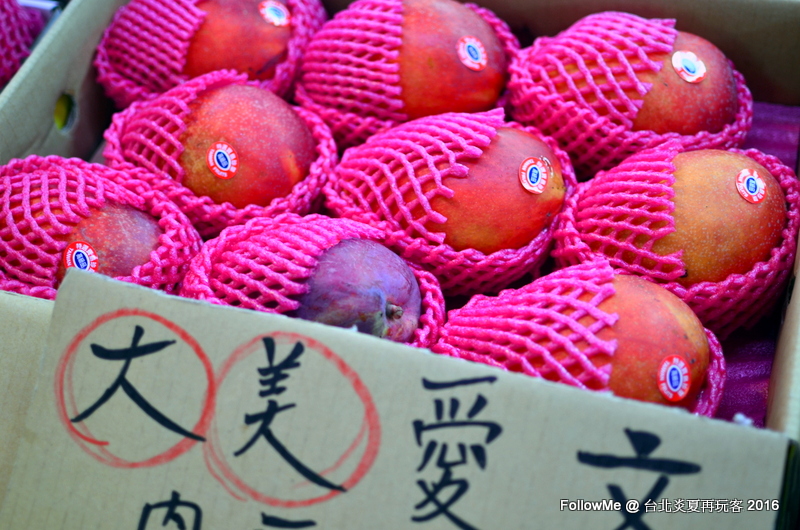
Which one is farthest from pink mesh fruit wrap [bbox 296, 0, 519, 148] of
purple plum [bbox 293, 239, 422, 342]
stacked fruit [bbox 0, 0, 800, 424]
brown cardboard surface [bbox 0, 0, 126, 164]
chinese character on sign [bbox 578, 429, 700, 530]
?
chinese character on sign [bbox 578, 429, 700, 530]

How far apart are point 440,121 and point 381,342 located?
64 cm

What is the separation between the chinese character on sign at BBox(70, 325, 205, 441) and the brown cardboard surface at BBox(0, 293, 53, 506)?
6.2 inches

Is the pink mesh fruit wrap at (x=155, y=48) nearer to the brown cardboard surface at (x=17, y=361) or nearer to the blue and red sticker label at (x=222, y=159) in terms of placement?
the blue and red sticker label at (x=222, y=159)

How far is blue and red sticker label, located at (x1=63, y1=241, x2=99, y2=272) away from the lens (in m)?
1.20

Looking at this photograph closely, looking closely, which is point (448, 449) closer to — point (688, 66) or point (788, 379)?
point (788, 379)

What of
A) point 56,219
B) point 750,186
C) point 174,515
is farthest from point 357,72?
point 174,515

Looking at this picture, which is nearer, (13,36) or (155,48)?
(155,48)

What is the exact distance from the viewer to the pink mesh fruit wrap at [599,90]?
4.57 ft

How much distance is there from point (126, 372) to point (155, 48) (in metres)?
0.93

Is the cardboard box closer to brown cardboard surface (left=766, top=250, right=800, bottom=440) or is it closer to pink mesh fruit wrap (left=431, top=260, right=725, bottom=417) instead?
brown cardboard surface (left=766, top=250, right=800, bottom=440)

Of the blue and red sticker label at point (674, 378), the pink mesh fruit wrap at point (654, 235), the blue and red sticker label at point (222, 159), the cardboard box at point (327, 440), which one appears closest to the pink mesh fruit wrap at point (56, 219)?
the blue and red sticker label at point (222, 159)

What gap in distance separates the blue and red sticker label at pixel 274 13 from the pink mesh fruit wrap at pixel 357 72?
0.08 meters

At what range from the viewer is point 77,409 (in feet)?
2.99

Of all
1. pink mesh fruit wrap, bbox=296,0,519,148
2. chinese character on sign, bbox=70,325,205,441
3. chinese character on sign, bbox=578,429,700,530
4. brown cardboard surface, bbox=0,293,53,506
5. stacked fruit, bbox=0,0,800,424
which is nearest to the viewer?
chinese character on sign, bbox=578,429,700,530
